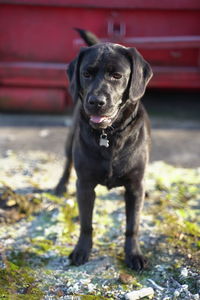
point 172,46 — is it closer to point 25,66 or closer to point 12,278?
point 25,66

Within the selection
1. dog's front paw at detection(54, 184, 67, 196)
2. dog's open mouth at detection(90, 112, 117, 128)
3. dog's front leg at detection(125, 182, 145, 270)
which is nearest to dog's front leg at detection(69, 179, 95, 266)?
dog's front leg at detection(125, 182, 145, 270)

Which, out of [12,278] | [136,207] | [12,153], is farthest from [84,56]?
[12,153]

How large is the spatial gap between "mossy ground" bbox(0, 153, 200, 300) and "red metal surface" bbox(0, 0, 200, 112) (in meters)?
1.81

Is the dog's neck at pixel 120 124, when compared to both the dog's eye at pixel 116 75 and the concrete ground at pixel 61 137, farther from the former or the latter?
the concrete ground at pixel 61 137

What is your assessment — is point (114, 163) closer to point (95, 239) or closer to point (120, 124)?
point (120, 124)

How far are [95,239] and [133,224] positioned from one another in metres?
0.40

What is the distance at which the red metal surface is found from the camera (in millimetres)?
5355

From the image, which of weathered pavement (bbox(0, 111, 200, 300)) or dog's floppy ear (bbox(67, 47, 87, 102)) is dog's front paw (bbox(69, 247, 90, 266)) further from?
dog's floppy ear (bbox(67, 47, 87, 102))

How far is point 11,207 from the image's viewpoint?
3432 mm

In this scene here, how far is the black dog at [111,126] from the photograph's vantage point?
255 centimetres

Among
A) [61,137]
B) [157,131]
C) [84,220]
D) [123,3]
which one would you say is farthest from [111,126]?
[123,3]

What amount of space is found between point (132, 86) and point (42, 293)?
140cm

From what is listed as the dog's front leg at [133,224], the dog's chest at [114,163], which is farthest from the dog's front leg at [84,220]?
the dog's front leg at [133,224]

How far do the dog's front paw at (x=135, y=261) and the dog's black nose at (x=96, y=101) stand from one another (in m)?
1.08
